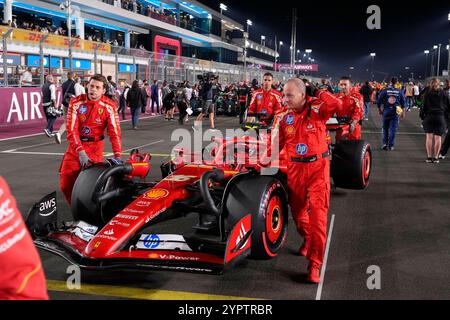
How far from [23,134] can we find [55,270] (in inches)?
463

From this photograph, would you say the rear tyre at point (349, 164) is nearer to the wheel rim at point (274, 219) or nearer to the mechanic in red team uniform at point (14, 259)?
the wheel rim at point (274, 219)

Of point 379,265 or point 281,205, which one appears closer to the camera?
point 379,265

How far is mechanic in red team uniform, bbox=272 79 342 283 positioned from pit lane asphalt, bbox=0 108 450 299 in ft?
1.11

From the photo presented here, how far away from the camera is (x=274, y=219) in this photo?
4.90 metres

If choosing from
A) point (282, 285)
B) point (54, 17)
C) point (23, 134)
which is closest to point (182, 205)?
point (282, 285)

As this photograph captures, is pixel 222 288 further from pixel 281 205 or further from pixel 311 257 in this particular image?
pixel 281 205

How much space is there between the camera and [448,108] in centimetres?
1058

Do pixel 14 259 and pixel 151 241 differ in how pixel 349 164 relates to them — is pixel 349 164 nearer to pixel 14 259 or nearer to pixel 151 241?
pixel 151 241

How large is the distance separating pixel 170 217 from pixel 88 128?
6.17ft

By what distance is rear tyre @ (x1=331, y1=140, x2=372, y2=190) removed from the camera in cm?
720

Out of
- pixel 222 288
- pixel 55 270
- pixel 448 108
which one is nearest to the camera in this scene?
pixel 222 288

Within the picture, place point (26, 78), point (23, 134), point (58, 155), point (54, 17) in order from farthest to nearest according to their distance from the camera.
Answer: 1. point (54, 17)
2. point (26, 78)
3. point (23, 134)
4. point (58, 155)

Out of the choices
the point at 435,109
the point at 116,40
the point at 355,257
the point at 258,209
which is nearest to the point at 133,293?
the point at 258,209

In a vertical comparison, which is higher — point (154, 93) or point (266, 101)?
point (154, 93)
